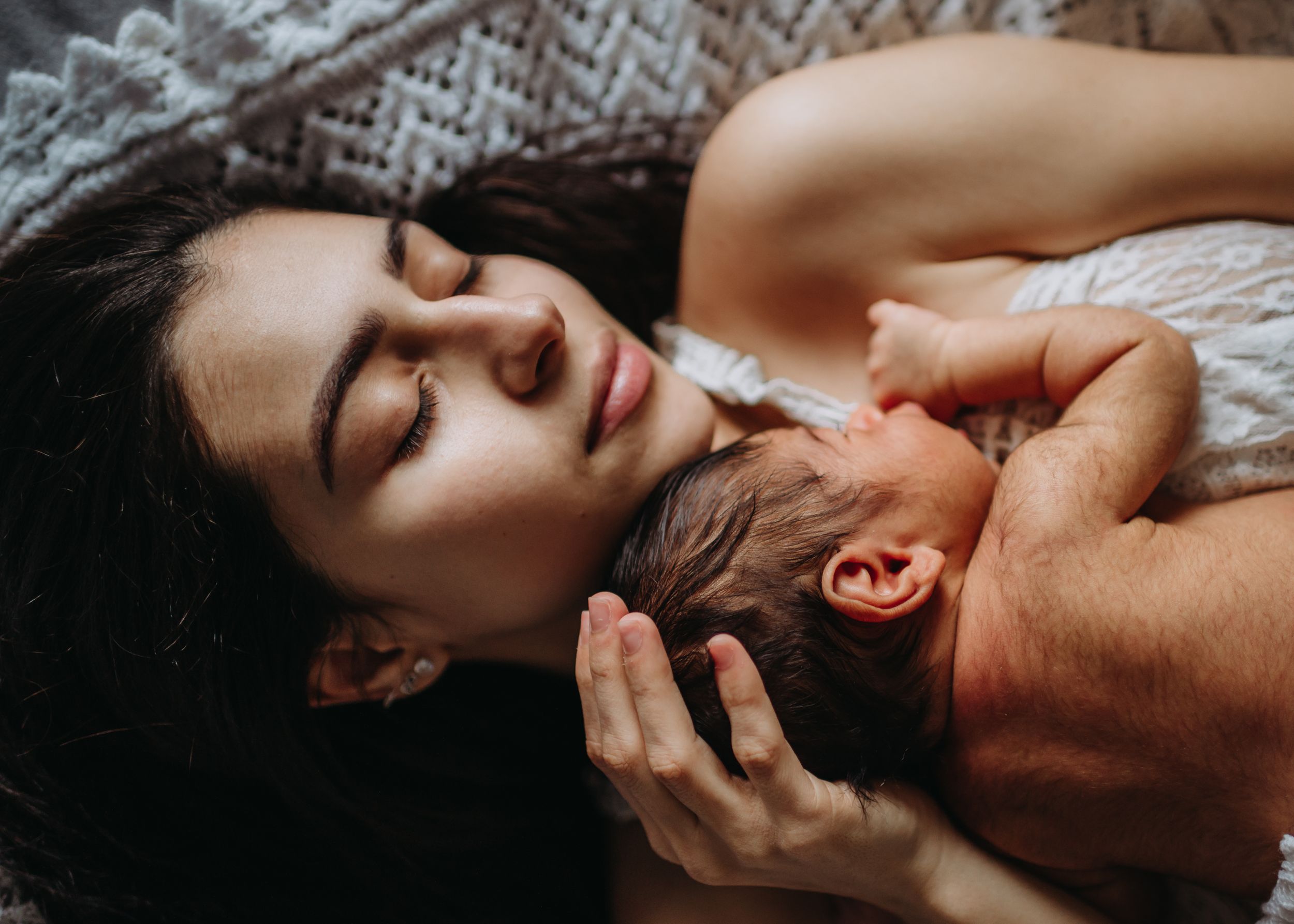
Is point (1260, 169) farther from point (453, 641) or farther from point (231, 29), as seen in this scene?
point (231, 29)

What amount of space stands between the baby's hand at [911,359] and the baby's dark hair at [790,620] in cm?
28

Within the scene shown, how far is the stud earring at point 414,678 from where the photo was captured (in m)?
1.35

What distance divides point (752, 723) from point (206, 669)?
0.78m

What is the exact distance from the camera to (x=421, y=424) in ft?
3.74

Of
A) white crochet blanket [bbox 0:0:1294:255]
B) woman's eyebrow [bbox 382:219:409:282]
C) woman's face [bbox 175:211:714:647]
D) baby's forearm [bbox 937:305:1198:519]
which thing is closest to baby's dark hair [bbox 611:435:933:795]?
woman's face [bbox 175:211:714:647]

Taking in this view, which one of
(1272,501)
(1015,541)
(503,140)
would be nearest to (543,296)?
(503,140)

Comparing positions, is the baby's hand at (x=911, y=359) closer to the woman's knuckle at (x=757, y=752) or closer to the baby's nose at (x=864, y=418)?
the baby's nose at (x=864, y=418)

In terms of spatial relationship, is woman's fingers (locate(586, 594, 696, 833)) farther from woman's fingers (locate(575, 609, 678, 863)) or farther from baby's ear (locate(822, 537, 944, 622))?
baby's ear (locate(822, 537, 944, 622))

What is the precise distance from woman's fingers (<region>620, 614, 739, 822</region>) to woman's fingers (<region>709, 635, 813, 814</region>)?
0.15 feet

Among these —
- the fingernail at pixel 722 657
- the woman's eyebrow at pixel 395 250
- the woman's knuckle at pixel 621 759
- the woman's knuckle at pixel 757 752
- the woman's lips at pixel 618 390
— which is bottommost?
the woman's knuckle at pixel 621 759

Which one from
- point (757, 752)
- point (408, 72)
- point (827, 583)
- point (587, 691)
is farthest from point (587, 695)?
point (408, 72)

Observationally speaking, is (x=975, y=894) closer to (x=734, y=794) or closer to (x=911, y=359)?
(x=734, y=794)

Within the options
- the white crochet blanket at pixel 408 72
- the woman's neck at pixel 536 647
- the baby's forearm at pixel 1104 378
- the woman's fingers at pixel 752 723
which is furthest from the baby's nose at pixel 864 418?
the white crochet blanket at pixel 408 72

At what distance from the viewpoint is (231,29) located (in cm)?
142
